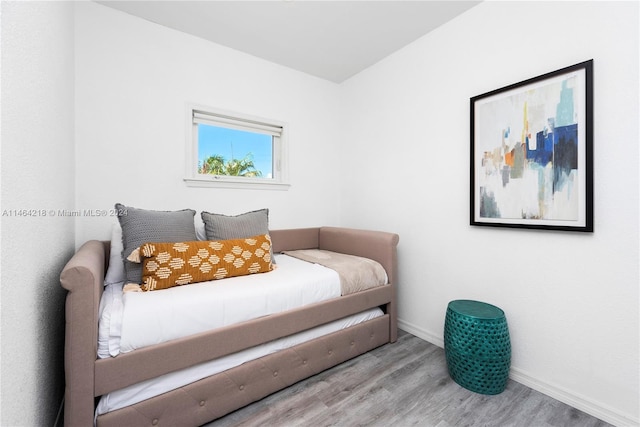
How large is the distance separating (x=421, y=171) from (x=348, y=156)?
1035mm

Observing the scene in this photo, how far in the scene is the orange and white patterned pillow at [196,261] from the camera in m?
1.52

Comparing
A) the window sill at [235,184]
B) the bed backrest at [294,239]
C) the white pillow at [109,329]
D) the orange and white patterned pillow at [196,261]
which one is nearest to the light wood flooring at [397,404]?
the white pillow at [109,329]

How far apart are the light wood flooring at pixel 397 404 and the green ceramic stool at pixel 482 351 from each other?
→ 66 millimetres

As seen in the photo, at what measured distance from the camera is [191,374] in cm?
133

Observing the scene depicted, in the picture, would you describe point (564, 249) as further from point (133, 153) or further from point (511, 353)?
point (133, 153)

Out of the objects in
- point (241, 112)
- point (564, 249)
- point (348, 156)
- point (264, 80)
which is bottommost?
point (564, 249)

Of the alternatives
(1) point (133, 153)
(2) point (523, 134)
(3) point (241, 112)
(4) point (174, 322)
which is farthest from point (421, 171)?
(1) point (133, 153)

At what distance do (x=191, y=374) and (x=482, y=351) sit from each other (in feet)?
5.29

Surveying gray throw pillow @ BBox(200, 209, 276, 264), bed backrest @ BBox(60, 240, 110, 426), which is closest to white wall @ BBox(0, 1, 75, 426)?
bed backrest @ BBox(60, 240, 110, 426)

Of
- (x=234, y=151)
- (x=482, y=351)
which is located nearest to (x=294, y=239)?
(x=234, y=151)

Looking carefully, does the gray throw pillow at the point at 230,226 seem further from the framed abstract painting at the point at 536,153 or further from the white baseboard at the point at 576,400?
the white baseboard at the point at 576,400

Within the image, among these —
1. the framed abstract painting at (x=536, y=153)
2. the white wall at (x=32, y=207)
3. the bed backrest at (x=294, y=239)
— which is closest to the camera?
the white wall at (x=32, y=207)

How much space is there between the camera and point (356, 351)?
1.95 metres

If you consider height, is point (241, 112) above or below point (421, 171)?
above
